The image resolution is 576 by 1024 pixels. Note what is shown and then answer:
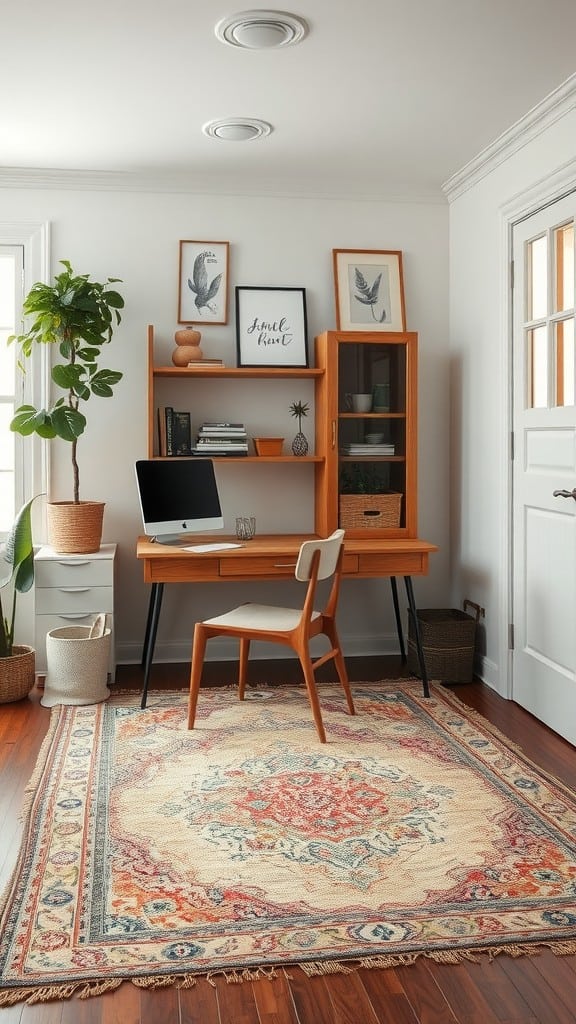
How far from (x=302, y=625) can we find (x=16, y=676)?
1.40 metres

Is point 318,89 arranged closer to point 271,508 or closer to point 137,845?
point 271,508

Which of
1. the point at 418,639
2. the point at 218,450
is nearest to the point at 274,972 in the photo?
the point at 418,639

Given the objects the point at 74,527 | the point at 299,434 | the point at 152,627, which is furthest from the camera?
the point at 299,434

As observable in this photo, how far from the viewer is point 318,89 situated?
3.43 m

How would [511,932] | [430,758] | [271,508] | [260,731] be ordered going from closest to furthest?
[511,932]
[430,758]
[260,731]
[271,508]

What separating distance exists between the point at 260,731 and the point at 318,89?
8.19 feet

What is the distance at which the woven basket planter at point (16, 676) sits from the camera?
4.02 m

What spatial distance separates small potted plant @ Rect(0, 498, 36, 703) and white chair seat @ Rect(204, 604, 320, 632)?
0.96 m

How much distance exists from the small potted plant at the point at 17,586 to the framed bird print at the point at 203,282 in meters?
1.31

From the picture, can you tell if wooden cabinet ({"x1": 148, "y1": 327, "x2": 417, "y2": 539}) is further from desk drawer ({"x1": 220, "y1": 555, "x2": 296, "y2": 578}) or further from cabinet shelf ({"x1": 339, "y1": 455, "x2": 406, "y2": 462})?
desk drawer ({"x1": 220, "y1": 555, "x2": 296, "y2": 578})

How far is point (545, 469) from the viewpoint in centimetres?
373

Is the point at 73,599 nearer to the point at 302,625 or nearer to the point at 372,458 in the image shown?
the point at 302,625

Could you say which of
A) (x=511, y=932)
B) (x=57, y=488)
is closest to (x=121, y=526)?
(x=57, y=488)

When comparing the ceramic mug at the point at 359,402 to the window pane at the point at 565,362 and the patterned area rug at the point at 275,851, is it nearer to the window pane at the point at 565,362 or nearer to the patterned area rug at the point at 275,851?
the window pane at the point at 565,362
